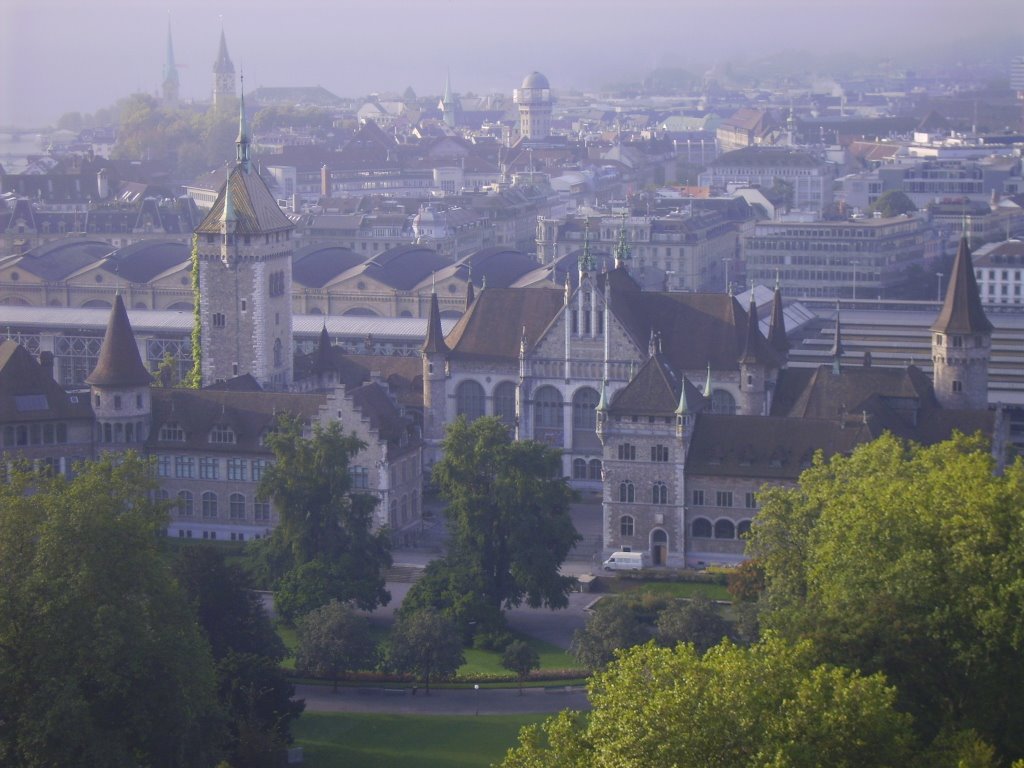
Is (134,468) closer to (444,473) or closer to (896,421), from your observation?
(444,473)

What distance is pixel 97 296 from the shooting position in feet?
522

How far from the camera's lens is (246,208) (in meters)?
115

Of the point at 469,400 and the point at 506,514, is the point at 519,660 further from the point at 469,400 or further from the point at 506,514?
the point at 469,400

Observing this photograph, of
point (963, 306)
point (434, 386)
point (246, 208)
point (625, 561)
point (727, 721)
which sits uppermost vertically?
point (246, 208)

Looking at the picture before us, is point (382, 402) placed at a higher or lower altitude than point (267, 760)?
higher

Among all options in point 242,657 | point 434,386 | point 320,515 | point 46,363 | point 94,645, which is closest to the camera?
point 94,645

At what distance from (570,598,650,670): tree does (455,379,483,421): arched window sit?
3558 cm

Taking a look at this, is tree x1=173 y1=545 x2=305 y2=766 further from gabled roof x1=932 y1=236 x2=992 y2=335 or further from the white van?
gabled roof x1=932 y1=236 x2=992 y2=335

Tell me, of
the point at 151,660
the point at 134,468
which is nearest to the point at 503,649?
the point at 134,468

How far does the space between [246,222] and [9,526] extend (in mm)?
49463

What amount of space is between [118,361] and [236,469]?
7305mm

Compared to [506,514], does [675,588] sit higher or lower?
lower

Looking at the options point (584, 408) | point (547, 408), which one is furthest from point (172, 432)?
point (584, 408)

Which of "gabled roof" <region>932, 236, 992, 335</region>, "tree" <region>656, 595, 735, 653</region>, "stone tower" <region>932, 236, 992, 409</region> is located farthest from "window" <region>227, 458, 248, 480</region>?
"gabled roof" <region>932, 236, 992, 335</region>
